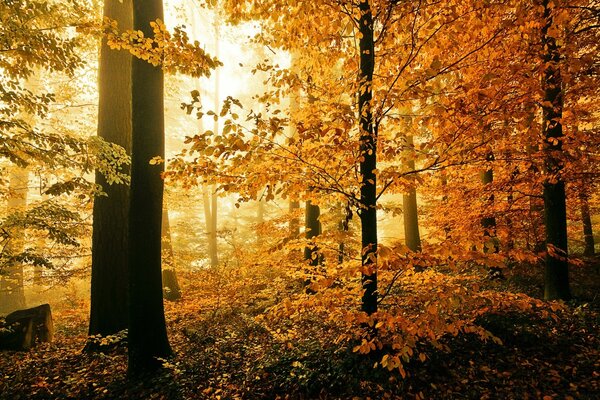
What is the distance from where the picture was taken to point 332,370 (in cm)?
523

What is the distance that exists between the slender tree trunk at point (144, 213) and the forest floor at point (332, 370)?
1.86ft

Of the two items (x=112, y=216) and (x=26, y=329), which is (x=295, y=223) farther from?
(x=26, y=329)

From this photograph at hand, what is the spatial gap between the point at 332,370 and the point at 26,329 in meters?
7.44

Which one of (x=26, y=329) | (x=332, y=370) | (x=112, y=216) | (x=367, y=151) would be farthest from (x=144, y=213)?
(x=26, y=329)

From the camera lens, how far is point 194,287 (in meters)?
14.2

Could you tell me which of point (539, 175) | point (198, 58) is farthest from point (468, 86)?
point (539, 175)

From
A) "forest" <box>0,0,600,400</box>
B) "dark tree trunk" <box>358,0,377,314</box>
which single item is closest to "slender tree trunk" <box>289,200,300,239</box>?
"forest" <box>0,0,600,400</box>

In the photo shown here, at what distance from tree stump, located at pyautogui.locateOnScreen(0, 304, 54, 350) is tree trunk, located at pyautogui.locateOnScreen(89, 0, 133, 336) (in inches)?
75.9

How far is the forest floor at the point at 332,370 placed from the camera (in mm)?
4910

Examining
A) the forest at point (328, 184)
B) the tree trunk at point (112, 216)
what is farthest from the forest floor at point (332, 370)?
the tree trunk at point (112, 216)

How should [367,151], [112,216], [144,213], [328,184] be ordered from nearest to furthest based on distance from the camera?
[367,151] < [328,184] < [144,213] < [112,216]

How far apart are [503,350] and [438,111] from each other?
15.5 feet

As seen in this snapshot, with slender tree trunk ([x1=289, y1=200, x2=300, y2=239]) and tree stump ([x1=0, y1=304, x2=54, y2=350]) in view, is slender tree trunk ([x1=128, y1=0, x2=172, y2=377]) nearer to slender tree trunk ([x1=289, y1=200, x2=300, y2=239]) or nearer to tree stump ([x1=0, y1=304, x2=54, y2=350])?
slender tree trunk ([x1=289, y1=200, x2=300, y2=239])

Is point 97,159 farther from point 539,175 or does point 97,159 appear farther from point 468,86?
point 539,175
